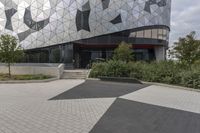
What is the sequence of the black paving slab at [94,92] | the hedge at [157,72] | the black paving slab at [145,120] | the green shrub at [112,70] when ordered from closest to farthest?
the black paving slab at [145,120], the black paving slab at [94,92], the hedge at [157,72], the green shrub at [112,70]

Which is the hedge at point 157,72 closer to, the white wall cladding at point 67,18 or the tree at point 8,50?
the tree at point 8,50

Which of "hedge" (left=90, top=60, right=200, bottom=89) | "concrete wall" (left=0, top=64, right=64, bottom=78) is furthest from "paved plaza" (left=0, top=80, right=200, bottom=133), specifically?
"concrete wall" (left=0, top=64, right=64, bottom=78)

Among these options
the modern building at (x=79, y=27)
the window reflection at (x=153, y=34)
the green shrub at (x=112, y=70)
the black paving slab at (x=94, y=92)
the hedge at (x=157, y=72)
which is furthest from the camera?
the window reflection at (x=153, y=34)

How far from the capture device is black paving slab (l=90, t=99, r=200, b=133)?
6.64 meters

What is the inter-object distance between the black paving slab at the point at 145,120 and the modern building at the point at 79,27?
2701 cm

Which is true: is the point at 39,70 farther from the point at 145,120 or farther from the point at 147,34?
the point at 147,34

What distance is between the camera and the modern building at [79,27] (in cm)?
3556

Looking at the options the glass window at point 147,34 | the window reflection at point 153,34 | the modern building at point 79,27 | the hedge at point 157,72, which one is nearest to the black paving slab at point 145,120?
the hedge at point 157,72

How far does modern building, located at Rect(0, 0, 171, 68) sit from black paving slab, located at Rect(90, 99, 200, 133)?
27012 mm

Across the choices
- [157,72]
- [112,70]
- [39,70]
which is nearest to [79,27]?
[39,70]

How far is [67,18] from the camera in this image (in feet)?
116

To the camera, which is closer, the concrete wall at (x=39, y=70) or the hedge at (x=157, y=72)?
the hedge at (x=157, y=72)

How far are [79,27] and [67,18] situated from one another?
7.27 feet

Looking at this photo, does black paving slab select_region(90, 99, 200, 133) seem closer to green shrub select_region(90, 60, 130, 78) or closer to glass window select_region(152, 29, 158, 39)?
green shrub select_region(90, 60, 130, 78)
